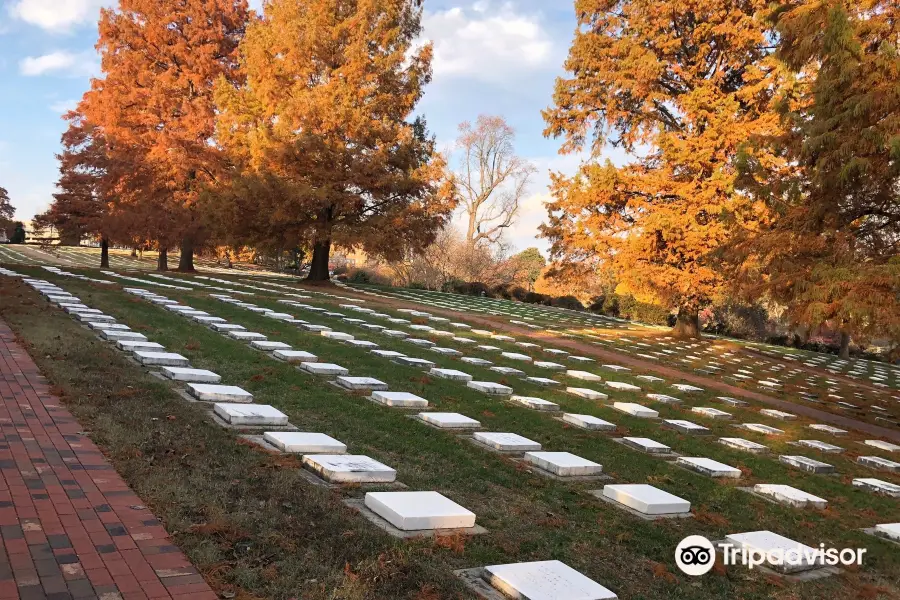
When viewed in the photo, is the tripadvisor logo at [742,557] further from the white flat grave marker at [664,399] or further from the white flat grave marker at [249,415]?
the white flat grave marker at [664,399]

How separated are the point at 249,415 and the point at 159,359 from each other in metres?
2.18

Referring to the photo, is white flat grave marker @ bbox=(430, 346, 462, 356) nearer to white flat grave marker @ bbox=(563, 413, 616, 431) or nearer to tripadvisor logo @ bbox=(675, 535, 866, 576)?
white flat grave marker @ bbox=(563, 413, 616, 431)

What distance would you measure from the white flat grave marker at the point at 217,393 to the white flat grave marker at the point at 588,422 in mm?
3372

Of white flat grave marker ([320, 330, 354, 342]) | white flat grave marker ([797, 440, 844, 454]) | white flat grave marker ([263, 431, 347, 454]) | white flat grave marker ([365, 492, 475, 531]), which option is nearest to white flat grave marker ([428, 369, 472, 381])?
white flat grave marker ([320, 330, 354, 342])

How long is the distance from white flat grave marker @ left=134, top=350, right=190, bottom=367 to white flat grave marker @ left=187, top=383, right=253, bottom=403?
987mm

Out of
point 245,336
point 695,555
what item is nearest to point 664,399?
point 695,555

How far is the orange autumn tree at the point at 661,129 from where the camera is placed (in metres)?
16.4

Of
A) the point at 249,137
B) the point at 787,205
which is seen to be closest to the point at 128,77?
the point at 249,137

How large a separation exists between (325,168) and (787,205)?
47.1 feet

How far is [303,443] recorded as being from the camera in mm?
4445

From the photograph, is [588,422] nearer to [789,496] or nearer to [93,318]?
[789,496]

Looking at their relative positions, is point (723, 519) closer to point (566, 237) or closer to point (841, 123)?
point (841, 123)

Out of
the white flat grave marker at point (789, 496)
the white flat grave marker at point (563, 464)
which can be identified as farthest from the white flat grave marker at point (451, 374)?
the white flat grave marker at point (789, 496)

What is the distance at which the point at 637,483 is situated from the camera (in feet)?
16.3
